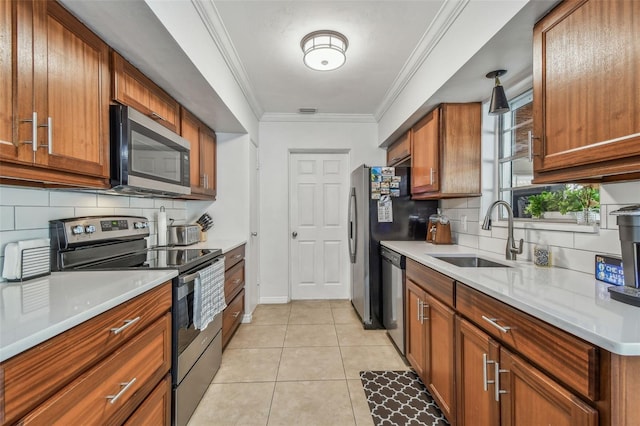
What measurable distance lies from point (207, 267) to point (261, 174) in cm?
206

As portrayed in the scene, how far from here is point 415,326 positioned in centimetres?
210

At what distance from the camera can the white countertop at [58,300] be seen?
0.75 m

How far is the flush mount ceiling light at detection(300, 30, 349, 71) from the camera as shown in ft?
6.83

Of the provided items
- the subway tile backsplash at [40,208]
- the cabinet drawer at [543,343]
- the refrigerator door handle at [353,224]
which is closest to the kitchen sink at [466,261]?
the cabinet drawer at [543,343]

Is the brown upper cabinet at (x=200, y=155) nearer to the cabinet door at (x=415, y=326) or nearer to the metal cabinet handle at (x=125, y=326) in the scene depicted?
the metal cabinet handle at (x=125, y=326)

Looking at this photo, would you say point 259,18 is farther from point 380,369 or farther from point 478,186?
point 380,369

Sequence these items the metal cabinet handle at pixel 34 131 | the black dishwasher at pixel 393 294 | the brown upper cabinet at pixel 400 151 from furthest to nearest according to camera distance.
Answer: the brown upper cabinet at pixel 400 151 → the black dishwasher at pixel 393 294 → the metal cabinet handle at pixel 34 131

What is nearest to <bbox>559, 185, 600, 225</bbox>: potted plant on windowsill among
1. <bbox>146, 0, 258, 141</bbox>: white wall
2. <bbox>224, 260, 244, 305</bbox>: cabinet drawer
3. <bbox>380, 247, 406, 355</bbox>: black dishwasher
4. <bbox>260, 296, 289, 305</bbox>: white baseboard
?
<bbox>380, 247, 406, 355</bbox>: black dishwasher

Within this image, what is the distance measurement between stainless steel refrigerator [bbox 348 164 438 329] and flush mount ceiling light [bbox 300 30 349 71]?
1.11m

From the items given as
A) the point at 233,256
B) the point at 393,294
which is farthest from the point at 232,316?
the point at 393,294

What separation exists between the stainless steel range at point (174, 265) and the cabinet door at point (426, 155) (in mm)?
1867

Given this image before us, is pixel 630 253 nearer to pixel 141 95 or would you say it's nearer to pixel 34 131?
pixel 34 131

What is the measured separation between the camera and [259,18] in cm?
193

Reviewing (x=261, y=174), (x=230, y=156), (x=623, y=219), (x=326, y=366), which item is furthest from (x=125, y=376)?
(x=261, y=174)
